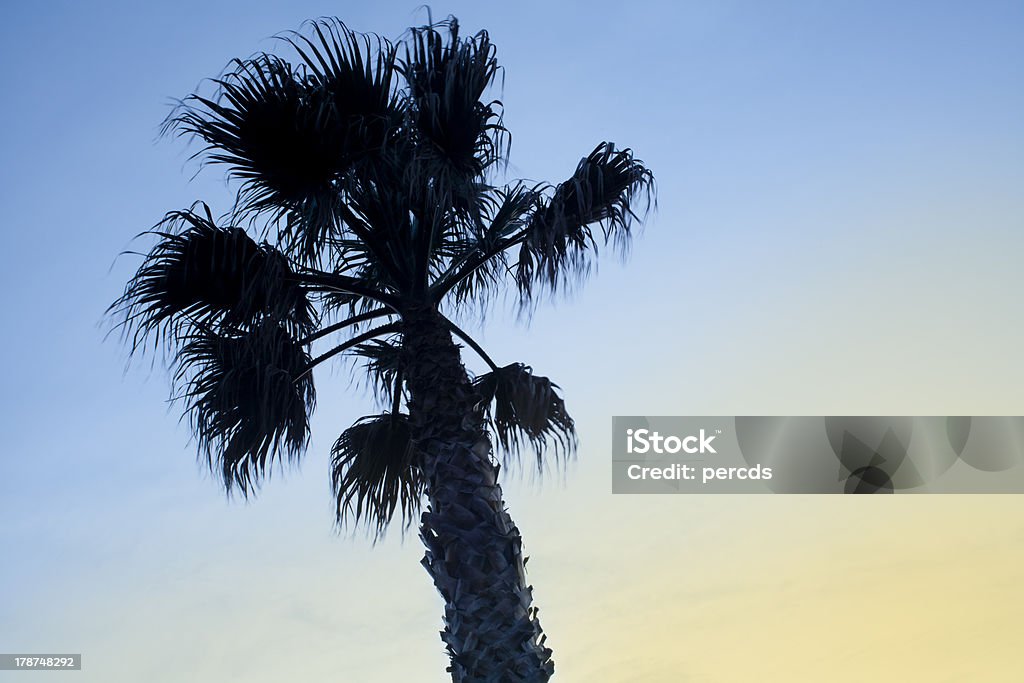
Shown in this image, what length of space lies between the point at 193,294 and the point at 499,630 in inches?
142

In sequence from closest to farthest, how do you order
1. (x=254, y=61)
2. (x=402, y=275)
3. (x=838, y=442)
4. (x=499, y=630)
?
(x=499, y=630) → (x=254, y=61) → (x=402, y=275) → (x=838, y=442)

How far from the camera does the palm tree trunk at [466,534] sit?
281 inches

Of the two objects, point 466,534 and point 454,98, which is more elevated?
point 454,98

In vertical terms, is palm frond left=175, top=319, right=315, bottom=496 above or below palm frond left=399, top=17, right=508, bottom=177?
below

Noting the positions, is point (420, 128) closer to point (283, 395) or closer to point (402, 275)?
point (402, 275)

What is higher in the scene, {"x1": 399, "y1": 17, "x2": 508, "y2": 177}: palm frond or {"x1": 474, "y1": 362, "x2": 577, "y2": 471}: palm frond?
{"x1": 399, "y1": 17, "x2": 508, "y2": 177}: palm frond

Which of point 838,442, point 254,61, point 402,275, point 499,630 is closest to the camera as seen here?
point 499,630

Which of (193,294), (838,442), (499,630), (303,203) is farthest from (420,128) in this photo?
(838,442)

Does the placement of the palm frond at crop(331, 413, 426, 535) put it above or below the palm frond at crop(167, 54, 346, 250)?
below

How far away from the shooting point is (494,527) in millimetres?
7496

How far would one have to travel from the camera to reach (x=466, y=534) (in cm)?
742

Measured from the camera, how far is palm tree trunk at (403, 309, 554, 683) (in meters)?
7.15

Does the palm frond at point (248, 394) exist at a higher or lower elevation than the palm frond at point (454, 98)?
lower

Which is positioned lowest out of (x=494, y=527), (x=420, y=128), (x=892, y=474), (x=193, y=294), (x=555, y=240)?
(x=494, y=527)
